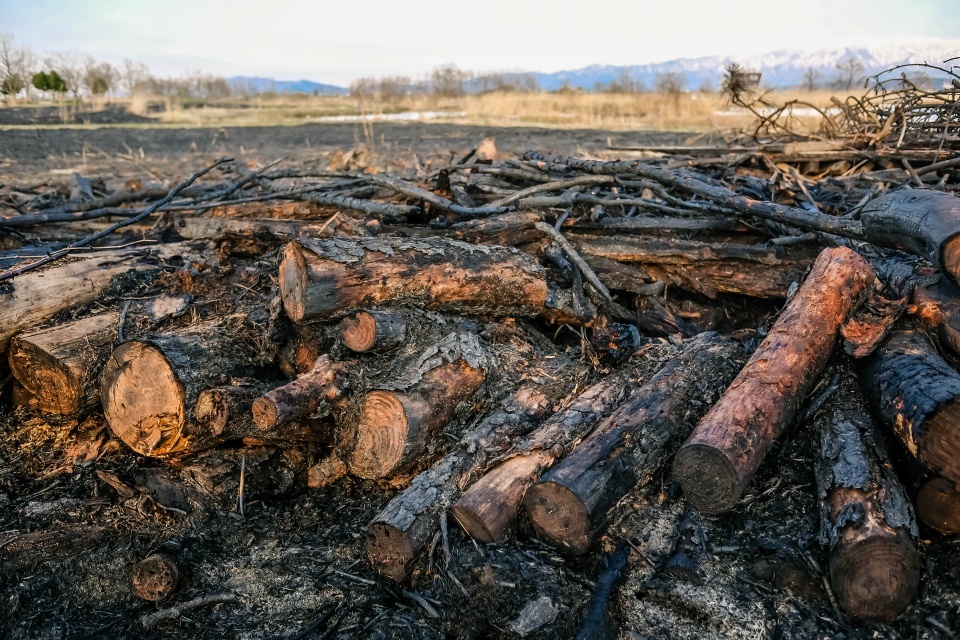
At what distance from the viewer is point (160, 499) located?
324cm

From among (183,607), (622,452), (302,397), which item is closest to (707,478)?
(622,452)

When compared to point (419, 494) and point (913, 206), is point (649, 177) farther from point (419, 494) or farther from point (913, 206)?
point (419, 494)

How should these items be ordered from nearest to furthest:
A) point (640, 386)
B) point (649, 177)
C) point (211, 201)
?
point (640, 386) → point (649, 177) → point (211, 201)

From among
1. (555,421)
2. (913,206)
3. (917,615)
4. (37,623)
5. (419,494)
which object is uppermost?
(913,206)

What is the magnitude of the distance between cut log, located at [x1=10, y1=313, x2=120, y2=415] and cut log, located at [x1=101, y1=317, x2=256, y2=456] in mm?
183

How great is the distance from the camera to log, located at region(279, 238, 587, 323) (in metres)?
3.25

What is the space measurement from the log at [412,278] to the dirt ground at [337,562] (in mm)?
858

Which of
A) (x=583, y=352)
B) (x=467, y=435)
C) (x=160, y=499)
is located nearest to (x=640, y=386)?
(x=583, y=352)

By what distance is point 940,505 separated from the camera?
8.18 feet

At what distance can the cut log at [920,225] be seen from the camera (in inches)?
118

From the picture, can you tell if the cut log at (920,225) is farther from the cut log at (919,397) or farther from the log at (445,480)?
the log at (445,480)

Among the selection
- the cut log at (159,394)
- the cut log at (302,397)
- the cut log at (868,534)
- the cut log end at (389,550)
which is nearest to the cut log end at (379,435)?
the cut log at (302,397)

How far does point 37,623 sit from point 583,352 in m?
3.08

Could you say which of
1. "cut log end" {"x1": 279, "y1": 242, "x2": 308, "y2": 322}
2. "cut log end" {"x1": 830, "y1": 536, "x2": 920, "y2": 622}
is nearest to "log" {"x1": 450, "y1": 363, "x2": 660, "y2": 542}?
"cut log end" {"x1": 830, "y1": 536, "x2": 920, "y2": 622}
